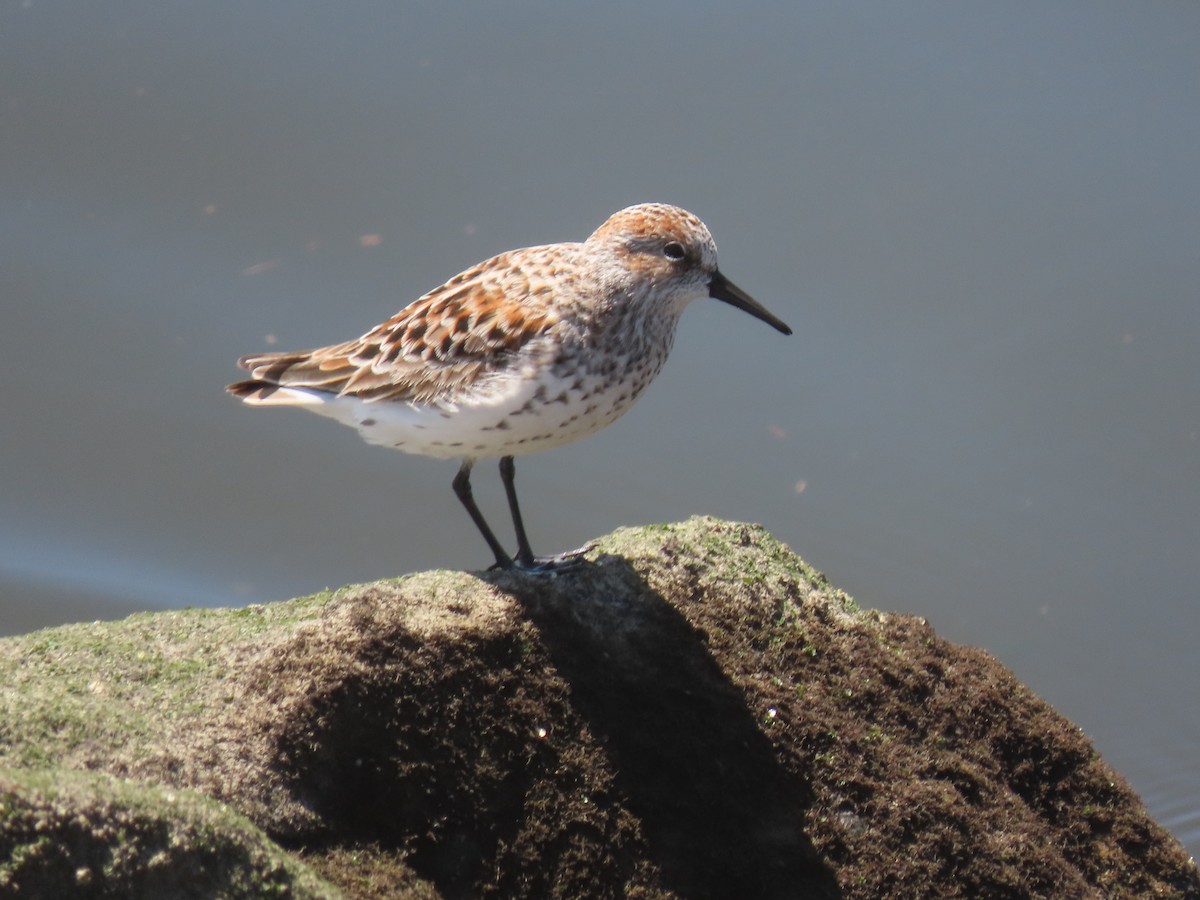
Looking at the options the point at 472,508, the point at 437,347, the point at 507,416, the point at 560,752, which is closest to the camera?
the point at 560,752

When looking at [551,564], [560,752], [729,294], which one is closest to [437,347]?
[551,564]

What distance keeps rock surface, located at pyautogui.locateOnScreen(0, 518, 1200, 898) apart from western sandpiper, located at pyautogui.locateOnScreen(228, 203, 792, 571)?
632 millimetres

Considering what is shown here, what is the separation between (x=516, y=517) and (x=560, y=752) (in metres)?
1.61

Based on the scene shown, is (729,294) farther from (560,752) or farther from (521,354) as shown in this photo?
(560,752)

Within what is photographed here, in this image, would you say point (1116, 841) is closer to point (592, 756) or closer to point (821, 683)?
point (821, 683)

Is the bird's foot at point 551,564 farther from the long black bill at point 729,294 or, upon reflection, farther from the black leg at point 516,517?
the long black bill at point 729,294

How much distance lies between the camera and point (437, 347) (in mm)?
5469

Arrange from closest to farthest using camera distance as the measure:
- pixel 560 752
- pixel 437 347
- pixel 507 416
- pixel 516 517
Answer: pixel 560 752 < pixel 507 416 < pixel 437 347 < pixel 516 517

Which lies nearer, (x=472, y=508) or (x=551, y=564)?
(x=551, y=564)

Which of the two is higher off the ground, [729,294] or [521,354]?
[729,294]

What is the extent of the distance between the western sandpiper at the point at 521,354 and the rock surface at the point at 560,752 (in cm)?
63

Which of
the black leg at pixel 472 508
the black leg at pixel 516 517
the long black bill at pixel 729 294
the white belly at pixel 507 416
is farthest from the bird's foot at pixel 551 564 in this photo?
the long black bill at pixel 729 294

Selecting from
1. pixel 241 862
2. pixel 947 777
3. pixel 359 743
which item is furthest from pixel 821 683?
pixel 241 862

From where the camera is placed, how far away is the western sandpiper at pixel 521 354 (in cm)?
517
